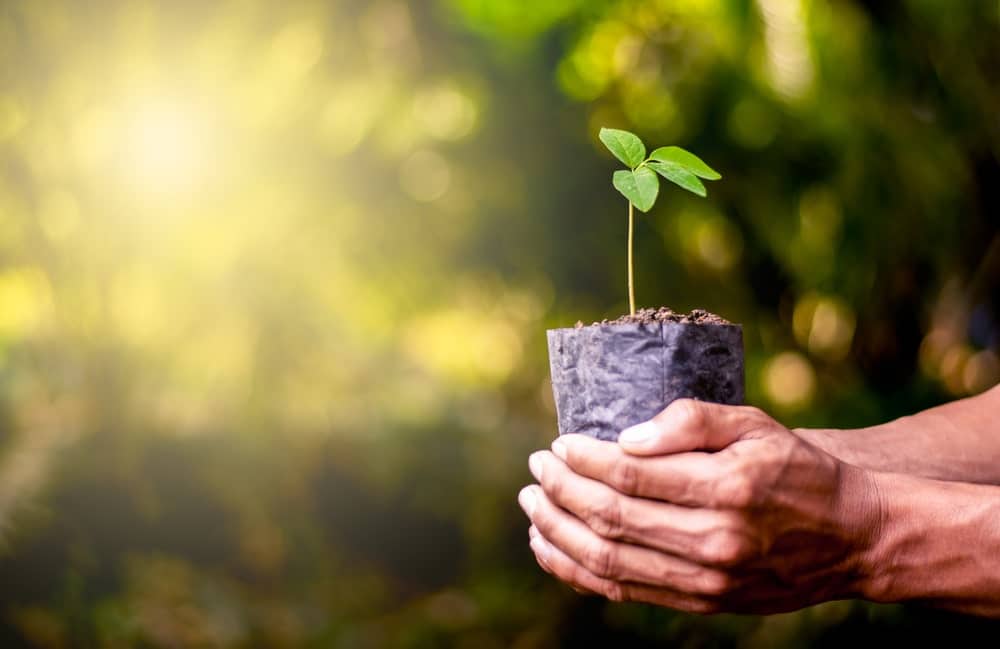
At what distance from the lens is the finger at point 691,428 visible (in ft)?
1.96

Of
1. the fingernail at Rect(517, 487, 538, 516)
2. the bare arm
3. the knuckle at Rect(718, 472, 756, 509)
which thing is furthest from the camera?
the bare arm

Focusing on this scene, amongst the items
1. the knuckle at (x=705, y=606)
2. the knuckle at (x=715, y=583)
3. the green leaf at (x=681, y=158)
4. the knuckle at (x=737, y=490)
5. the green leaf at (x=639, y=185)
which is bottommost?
the knuckle at (x=705, y=606)

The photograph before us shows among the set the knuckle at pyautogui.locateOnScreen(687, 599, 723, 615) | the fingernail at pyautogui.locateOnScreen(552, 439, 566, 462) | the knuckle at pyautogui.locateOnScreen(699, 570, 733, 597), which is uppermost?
the fingernail at pyautogui.locateOnScreen(552, 439, 566, 462)

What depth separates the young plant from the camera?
64cm

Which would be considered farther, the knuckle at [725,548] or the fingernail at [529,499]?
the fingernail at [529,499]

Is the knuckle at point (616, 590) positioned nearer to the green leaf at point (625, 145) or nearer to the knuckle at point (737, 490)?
the knuckle at point (737, 490)

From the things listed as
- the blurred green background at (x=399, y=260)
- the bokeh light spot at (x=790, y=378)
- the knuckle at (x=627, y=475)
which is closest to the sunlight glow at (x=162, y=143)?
the blurred green background at (x=399, y=260)

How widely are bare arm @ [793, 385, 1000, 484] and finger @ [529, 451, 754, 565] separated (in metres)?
0.25

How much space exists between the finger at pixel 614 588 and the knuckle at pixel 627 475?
8cm

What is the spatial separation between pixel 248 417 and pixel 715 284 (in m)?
1.15

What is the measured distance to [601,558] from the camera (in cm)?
64

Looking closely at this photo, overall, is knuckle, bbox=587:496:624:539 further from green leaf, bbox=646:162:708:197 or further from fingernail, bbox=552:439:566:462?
green leaf, bbox=646:162:708:197

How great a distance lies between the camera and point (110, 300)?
218 centimetres

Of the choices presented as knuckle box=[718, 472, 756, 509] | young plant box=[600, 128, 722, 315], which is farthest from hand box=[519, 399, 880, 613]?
Result: young plant box=[600, 128, 722, 315]
